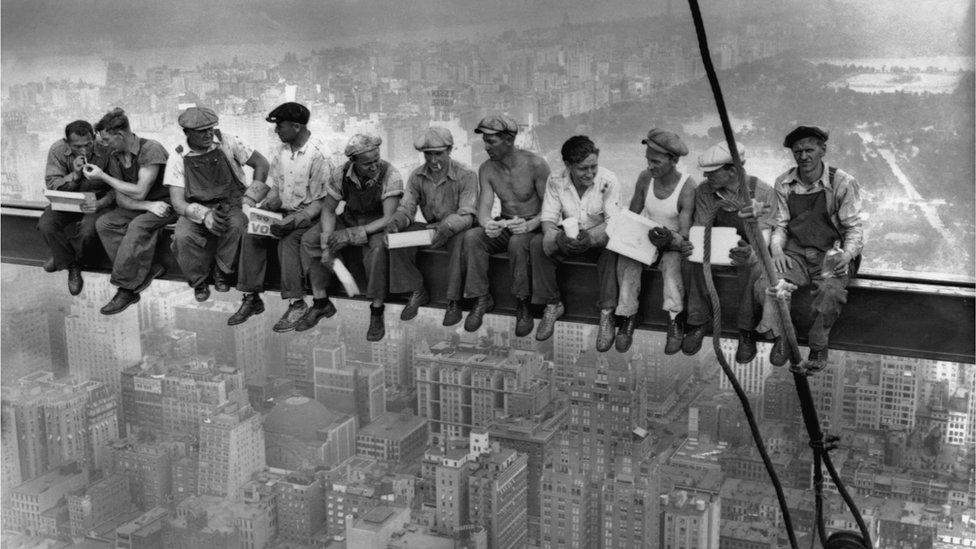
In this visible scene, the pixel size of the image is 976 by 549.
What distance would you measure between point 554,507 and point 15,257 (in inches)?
445

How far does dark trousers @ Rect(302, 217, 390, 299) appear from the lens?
8133 mm

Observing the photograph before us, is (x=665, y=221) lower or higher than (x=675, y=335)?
higher

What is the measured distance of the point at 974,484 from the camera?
57.1 ft

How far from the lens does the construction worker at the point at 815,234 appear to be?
22.9 ft

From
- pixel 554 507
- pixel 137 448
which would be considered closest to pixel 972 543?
pixel 554 507

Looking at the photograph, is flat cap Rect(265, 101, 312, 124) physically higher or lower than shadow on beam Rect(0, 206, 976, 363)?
higher

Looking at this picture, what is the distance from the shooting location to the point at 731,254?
7051 mm

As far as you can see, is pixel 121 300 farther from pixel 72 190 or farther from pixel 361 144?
pixel 361 144

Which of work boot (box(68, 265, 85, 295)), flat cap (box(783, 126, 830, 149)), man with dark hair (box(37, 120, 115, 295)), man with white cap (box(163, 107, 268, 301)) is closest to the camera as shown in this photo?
flat cap (box(783, 126, 830, 149))

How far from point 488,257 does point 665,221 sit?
130 cm

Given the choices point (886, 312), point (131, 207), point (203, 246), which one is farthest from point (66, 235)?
point (886, 312)

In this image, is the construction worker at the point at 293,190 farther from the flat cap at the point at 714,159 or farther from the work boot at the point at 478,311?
the flat cap at the point at 714,159

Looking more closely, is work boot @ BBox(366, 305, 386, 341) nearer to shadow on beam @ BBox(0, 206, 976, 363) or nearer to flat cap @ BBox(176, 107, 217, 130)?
shadow on beam @ BBox(0, 206, 976, 363)

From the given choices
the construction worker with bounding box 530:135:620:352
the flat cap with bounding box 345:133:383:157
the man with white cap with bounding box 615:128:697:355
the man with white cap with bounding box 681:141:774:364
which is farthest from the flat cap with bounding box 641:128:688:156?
the flat cap with bounding box 345:133:383:157
